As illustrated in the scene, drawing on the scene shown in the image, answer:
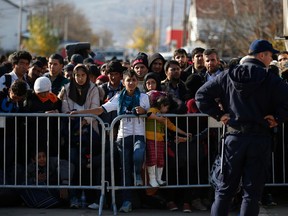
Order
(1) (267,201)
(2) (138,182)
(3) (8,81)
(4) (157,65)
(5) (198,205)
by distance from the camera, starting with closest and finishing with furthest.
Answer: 1. (2) (138,182)
2. (5) (198,205)
3. (1) (267,201)
4. (3) (8,81)
5. (4) (157,65)

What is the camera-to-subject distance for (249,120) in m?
7.47

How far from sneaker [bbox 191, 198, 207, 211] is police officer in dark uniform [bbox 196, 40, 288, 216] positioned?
1881 mm

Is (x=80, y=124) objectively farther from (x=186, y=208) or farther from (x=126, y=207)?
(x=186, y=208)

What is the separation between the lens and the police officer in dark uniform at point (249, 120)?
7457 mm

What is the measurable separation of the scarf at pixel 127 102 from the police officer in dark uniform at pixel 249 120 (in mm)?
1973

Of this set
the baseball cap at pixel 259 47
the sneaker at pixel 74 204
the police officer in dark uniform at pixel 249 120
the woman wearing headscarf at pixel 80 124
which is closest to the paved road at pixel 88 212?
the sneaker at pixel 74 204

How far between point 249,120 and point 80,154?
285 centimetres

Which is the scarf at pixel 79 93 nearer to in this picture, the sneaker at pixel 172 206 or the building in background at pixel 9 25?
the sneaker at pixel 172 206

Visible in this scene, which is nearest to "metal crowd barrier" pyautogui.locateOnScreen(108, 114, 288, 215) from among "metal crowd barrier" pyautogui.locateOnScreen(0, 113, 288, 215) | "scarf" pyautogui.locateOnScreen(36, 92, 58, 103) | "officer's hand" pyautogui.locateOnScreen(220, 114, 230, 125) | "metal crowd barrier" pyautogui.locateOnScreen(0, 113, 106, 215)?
"metal crowd barrier" pyautogui.locateOnScreen(0, 113, 288, 215)

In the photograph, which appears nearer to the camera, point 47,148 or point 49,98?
point 47,148

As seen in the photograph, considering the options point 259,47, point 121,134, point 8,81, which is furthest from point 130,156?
point 259,47

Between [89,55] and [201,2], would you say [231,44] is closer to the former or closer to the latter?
[89,55]

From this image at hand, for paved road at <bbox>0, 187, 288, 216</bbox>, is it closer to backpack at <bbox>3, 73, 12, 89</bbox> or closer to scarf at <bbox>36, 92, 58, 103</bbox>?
scarf at <bbox>36, 92, 58, 103</bbox>

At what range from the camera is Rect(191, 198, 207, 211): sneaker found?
9.52 meters
